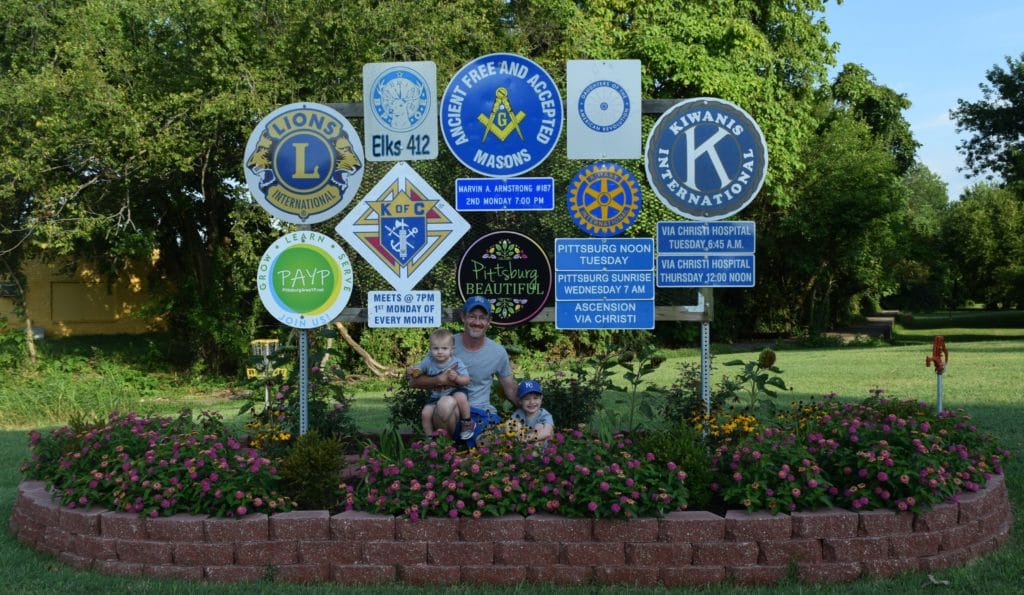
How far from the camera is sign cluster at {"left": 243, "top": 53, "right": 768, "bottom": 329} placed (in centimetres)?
604

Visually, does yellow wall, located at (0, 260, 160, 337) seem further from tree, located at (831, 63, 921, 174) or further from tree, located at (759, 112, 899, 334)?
tree, located at (831, 63, 921, 174)

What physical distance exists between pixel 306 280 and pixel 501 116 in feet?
6.15

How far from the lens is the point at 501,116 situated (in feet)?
21.0

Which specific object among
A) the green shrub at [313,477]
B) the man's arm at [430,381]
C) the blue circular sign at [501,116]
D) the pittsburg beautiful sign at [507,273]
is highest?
the blue circular sign at [501,116]

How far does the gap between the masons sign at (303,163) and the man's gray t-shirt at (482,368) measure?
4.85 feet

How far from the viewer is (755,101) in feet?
68.1

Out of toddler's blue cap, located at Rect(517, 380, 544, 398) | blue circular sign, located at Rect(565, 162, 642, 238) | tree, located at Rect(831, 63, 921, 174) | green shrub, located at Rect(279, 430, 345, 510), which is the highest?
tree, located at Rect(831, 63, 921, 174)

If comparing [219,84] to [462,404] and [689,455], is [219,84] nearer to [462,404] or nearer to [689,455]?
[462,404]

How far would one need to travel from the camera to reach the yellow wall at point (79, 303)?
28938mm

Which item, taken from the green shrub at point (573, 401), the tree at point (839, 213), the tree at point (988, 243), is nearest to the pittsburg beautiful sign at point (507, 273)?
the green shrub at point (573, 401)

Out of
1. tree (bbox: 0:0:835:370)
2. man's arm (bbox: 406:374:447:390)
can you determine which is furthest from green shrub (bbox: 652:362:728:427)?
tree (bbox: 0:0:835:370)

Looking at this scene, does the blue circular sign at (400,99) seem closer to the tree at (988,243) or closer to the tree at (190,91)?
the tree at (190,91)

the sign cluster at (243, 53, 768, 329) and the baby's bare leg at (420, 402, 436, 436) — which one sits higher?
the sign cluster at (243, 53, 768, 329)

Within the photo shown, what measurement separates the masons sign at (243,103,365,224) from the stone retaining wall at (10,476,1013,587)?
2.46m
